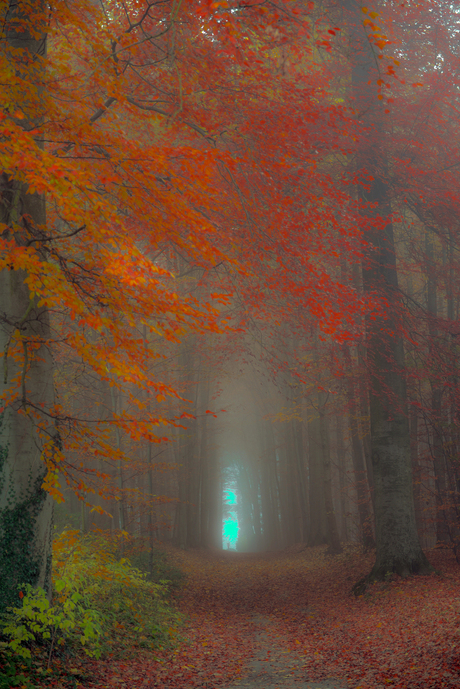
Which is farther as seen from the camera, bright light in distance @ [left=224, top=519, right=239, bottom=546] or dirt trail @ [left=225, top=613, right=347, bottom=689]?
bright light in distance @ [left=224, top=519, right=239, bottom=546]

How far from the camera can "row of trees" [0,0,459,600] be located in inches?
195

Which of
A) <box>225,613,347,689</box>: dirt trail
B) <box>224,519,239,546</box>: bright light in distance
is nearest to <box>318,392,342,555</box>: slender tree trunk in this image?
<box>225,613,347,689</box>: dirt trail

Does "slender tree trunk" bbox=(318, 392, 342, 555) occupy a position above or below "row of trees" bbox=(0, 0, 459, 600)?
below

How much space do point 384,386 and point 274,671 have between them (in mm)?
5855

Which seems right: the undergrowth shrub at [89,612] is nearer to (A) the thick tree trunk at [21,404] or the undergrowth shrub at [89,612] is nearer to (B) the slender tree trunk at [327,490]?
(A) the thick tree trunk at [21,404]

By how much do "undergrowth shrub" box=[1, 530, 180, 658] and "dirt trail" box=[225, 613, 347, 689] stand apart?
1.35m

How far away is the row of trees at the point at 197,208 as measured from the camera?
195 inches

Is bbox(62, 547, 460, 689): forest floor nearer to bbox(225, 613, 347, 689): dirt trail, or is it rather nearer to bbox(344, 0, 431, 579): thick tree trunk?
bbox(225, 613, 347, 689): dirt trail

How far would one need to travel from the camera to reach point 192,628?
8242 millimetres

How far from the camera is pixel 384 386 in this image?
32.9 ft

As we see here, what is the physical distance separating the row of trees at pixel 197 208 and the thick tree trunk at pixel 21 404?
2 centimetres

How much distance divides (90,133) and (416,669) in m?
6.45

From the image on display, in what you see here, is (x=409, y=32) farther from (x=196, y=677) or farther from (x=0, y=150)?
(x=196, y=677)

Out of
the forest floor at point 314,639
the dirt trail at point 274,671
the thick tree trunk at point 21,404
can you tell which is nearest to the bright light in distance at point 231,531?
the forest floor at point 314,639
